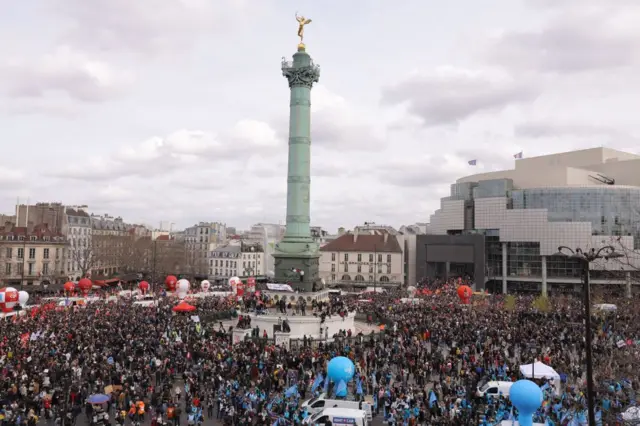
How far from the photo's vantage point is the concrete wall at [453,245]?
266 ft

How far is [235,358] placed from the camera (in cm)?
2705

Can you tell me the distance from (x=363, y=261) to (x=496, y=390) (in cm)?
6447

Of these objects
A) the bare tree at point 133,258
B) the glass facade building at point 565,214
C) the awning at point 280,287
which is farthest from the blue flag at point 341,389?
the bare tree at point 133,258

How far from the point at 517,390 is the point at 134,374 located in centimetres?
1535

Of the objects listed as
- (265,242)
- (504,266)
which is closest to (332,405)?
(504,266)

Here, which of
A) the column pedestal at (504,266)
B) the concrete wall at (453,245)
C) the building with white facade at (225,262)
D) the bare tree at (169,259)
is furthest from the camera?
the building with white facade at (225,262)

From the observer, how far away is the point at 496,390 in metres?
22.3

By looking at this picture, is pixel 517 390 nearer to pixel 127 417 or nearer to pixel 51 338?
pixel 127 417

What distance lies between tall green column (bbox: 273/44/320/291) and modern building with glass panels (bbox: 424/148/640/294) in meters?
40.8

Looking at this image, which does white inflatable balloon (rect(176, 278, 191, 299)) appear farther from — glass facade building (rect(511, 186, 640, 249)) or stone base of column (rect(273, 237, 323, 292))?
glass facade building (rect(511, 186, 640, 249))

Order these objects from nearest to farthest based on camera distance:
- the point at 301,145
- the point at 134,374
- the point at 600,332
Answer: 1. the point at 134,374
2. the point at 600,332
3. the point at 301,145

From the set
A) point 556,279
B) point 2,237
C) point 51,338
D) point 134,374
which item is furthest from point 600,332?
point 2,237

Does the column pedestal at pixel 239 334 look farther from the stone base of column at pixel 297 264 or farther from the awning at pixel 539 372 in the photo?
the awning at pixel 539 372

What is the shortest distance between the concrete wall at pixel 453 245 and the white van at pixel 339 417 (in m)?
66.0
